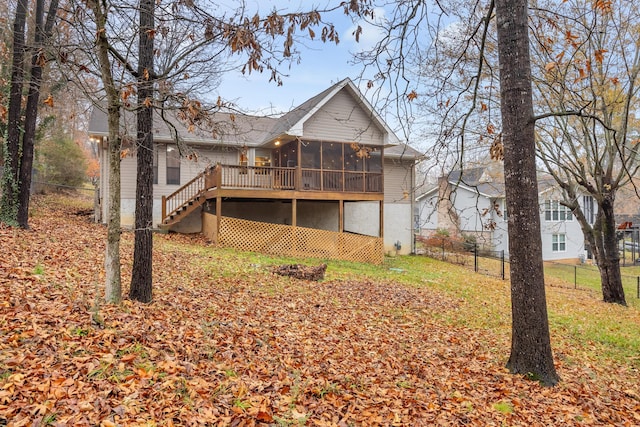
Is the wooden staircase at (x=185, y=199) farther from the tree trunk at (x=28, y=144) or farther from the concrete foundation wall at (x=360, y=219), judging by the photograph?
the concrete foundation wall at (x=360, y=219)

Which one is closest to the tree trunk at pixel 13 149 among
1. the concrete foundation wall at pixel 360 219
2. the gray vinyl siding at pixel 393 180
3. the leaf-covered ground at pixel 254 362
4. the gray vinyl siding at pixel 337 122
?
the leaf-covered ground at pixel 254 362

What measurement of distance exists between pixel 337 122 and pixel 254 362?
45.2 ft

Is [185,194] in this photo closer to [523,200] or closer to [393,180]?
[393,180]

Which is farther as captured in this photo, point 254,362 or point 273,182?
point 273,182

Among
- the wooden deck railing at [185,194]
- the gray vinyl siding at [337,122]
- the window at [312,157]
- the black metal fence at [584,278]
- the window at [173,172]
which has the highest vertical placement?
the gray vinyl siding at [337,122]

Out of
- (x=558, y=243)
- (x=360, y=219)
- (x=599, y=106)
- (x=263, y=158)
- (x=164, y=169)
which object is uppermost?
(x=599, y=106)

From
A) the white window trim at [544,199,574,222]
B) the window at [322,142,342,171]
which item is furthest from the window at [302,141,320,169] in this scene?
the white window trim at [544,199,574,222]

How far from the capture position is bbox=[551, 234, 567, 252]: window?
25.9 meters

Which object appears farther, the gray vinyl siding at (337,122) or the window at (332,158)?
the window at (332,158)

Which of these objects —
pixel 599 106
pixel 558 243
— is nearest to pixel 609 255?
pixel 599 106

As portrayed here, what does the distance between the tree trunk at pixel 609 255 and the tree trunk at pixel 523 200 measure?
1006 centimetres

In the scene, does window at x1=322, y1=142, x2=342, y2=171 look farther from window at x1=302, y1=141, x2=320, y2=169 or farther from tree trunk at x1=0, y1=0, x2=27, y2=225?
tree trunk at x1=0, y1=0, x2=27, y2=225

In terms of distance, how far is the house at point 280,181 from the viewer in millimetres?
15156

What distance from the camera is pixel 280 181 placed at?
15430 millimetres
